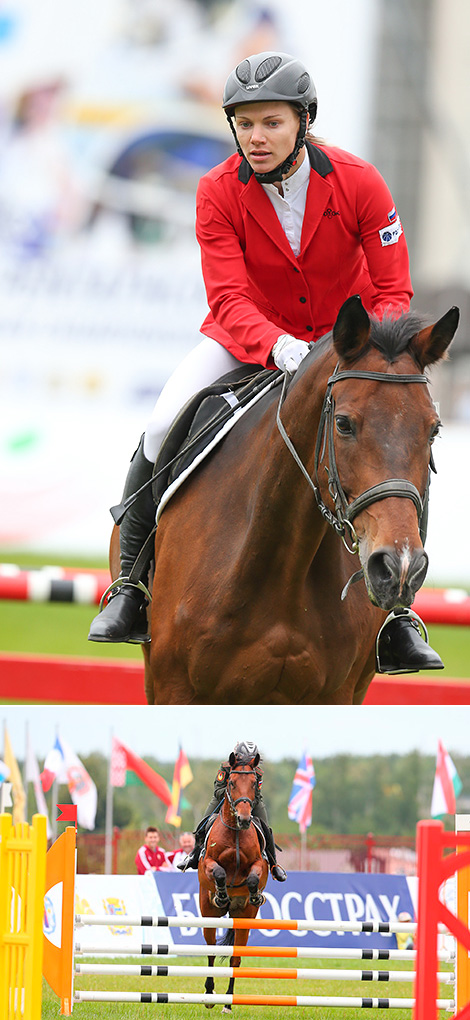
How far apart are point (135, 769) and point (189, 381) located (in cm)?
132

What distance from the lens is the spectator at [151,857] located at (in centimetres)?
416

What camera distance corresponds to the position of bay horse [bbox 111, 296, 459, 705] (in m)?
3.24

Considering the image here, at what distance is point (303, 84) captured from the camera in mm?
4008

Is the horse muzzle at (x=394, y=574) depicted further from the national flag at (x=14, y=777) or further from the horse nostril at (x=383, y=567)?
the national flag at (x=14, y=777)

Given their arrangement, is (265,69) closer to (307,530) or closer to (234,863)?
(307,530)

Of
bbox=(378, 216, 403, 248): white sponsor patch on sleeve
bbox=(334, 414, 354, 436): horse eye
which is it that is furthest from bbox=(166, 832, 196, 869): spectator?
bbox=(378, 216, 403, 248): white sponsor patch on sleeve

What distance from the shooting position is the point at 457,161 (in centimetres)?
2783

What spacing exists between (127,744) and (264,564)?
78 cm

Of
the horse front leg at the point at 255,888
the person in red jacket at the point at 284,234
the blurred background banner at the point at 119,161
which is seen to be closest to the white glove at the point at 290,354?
the person in red jacket at the point at 284,234

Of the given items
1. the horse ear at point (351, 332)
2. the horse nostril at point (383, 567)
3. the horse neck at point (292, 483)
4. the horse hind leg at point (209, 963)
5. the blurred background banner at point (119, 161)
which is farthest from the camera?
the blurred background banner at point (119, 161)

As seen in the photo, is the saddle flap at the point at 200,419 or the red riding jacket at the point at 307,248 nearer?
the red riding jacket at the point at 307,248

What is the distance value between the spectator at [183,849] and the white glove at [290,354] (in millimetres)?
1501

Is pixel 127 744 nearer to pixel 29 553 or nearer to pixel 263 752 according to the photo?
pixel 263 752

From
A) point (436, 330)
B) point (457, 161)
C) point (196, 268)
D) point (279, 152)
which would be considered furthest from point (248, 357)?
point (457, 161)
